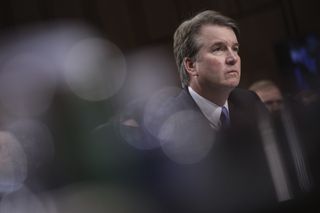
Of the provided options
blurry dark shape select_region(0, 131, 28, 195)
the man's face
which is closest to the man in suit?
the man's face

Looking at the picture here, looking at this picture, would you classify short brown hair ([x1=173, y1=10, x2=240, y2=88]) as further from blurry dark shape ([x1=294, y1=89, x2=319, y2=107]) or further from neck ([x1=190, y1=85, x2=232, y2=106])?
blurry dark shape ([x1=294, y1=89, x2=319, y2=107])

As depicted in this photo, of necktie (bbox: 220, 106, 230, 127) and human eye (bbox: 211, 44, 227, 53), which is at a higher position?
human eye (bbox: 211, 44, 227, 53)

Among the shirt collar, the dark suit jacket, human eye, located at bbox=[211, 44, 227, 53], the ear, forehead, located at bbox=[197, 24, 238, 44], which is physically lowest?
the dark suit jacket

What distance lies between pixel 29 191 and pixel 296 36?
471 mm

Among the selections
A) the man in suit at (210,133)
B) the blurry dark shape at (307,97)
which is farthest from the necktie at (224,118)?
the blurry dark shape at (307,97)

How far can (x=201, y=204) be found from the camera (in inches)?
19.6

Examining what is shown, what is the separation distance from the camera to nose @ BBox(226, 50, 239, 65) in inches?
22.4

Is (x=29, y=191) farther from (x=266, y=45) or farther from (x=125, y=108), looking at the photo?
(x=266, y=45)

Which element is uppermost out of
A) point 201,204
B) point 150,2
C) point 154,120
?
point 150,2

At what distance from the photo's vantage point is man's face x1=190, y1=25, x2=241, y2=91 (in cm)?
57

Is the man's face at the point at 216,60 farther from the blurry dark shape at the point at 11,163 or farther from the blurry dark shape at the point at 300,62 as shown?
the blurry dark shape at the point at 11,163

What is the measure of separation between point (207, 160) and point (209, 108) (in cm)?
9

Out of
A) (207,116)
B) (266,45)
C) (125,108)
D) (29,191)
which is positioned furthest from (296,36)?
(29,191)

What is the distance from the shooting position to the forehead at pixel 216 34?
0.58 meters
